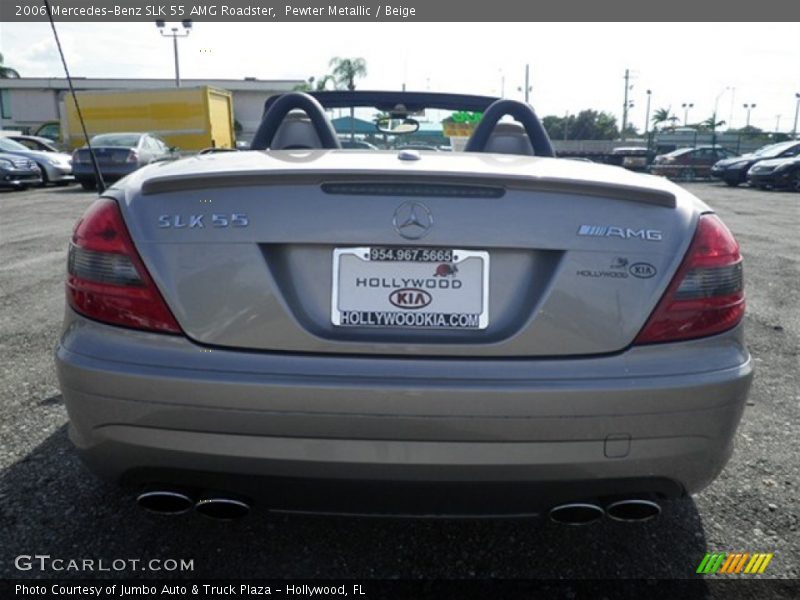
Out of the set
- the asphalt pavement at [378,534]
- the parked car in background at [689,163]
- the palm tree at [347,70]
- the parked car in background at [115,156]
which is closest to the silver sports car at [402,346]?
the asphalt pavement at [378,534]

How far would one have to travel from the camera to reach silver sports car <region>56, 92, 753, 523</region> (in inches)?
67.3

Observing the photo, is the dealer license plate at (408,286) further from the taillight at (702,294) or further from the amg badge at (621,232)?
the taillight at (702,294)

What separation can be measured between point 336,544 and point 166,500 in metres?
0.69

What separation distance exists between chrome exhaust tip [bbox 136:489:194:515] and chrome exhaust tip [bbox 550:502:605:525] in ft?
3.33

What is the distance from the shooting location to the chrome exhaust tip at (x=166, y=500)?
184cm

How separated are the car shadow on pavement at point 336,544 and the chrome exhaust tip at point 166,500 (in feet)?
0.93

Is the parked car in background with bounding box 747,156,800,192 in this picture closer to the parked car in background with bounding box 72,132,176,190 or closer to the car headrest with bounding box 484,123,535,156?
the parked car in background with bounding box 72,132,176,190

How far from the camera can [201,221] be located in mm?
1780

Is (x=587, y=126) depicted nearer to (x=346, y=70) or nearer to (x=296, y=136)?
(x=346, y=70)

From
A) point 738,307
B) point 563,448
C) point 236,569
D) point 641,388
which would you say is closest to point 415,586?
point 236,569

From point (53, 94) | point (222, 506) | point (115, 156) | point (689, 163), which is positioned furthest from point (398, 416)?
point (53, 94)

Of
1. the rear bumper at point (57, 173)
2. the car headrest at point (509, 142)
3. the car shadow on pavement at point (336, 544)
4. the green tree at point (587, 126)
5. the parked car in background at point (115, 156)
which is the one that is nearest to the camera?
the car shadow on pavement at point (336, 544)

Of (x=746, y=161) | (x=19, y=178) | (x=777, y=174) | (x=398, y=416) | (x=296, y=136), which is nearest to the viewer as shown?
(x=398, y=416)

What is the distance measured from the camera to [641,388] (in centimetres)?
173
